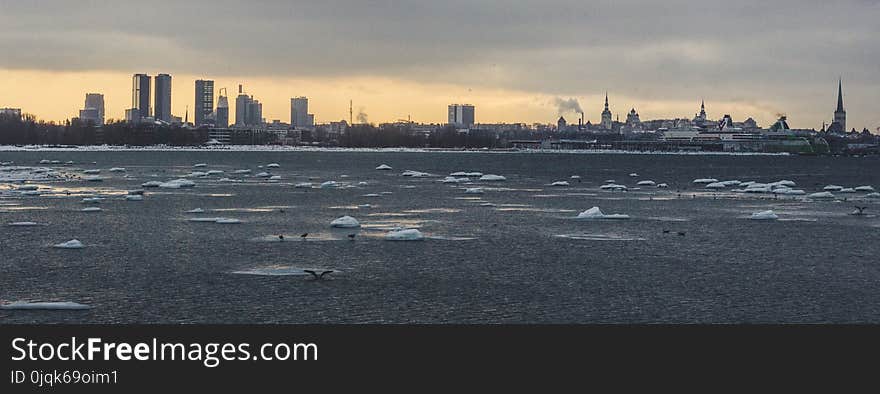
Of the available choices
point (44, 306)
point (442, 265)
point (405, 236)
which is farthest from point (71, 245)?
point (442, 265)

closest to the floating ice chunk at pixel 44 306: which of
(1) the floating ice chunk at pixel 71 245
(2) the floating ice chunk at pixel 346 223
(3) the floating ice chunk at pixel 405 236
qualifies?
(1) the floating ice chunk at pixel 71 245

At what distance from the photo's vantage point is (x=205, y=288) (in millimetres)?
16828

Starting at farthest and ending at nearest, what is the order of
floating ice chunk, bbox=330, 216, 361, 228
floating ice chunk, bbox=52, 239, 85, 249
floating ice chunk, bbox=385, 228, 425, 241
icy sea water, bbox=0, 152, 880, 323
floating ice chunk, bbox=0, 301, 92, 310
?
floating ice chunk, bbox=330, 216, 361, 228, floating ice chunk, bbox=385, 228, 425, 241, floating ice chunk, bbox=52, 239, 85, 249, icy sea water, bbox=0, 152, 880, 323, floating ice chunk, bbox=0, 301, 92, 310

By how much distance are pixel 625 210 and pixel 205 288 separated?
22.0 metres

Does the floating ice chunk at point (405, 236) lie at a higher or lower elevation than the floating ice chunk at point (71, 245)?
higher

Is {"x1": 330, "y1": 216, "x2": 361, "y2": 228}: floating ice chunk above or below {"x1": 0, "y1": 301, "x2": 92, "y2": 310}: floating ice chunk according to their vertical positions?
above

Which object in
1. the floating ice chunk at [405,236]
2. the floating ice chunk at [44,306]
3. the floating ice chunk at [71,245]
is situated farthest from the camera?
the floating ice chunk at [405,236]

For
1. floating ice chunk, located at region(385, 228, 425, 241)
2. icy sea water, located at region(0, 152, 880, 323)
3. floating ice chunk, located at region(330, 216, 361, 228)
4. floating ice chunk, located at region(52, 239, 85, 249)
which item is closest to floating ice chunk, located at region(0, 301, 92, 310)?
icy sea water, located at region(0, 152, 880, 323)

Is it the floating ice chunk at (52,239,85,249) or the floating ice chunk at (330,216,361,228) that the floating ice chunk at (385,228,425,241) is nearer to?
the floating ice chunk at (330,216,361,228)

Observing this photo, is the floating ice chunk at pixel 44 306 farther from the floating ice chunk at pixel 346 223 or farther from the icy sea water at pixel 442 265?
the floating ice chunk at pixel 346 223

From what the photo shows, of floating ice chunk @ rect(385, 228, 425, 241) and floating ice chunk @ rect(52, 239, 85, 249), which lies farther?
floating ice chunk @ rect(385, 228, 425, 241)
